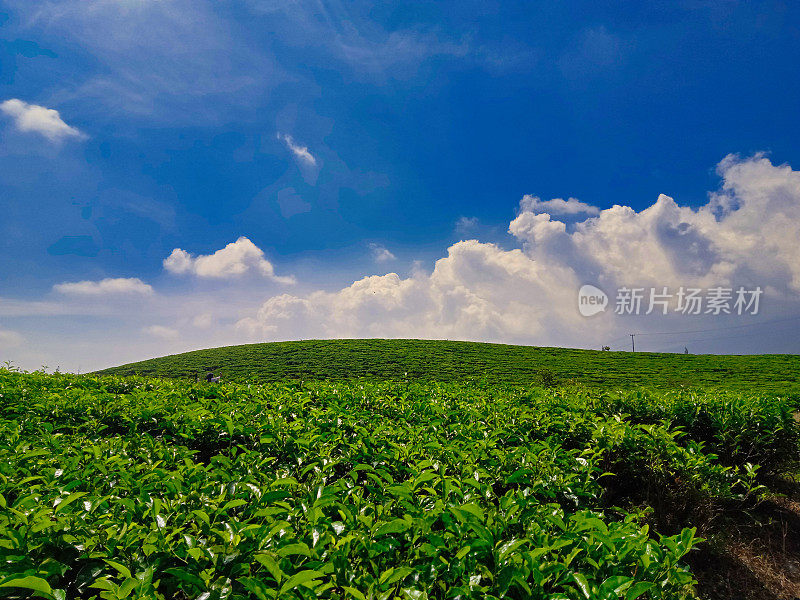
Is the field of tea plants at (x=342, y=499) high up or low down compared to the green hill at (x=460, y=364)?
up

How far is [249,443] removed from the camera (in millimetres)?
4215

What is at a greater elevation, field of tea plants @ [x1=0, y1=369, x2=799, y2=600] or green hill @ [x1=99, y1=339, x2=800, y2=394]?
field of tea plants @ [x1=0, y1=369, x2=799, y2=600]

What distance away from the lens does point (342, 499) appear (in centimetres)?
279

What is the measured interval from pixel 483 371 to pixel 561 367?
251 inches

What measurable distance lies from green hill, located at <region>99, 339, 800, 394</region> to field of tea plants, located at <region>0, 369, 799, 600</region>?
2236 centimetres

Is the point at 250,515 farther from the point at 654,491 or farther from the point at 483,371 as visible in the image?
the point at 483,371

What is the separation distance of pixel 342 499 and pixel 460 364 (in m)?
30.4

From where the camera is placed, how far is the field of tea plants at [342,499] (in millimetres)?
1894

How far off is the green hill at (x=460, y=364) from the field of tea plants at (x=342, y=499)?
73.3 feet

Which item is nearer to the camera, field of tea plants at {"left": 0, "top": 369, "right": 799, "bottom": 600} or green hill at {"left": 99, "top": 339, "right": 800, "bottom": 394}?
field of tea plants at {"left": 0, "top": 369, "right": 799, "bottom": 600}

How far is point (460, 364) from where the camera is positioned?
32.5 meters

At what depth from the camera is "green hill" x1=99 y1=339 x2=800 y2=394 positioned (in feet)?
95.4

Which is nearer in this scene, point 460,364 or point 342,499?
point 342,499

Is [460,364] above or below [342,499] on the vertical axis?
below
